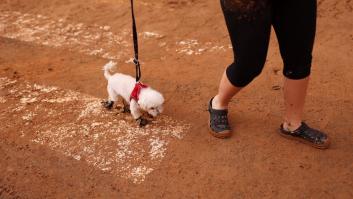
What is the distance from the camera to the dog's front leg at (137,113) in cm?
315

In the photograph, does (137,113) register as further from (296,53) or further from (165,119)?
(296,53)

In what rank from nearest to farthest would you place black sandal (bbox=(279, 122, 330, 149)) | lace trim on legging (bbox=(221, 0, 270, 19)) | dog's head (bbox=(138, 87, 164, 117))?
lace trim on legging (bbox=(221, 0, 270, 19)), black sandal (bbox=(279, 122, 330, 149)), dog's head (bbox=(138, 87, 164, 117))

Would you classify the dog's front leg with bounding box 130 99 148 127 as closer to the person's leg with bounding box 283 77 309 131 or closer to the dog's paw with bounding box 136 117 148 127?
the dog's paw with bounding box 136 117 148 127

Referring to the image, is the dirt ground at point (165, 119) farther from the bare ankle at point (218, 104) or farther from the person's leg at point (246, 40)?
the person's leg at point (246, 40)

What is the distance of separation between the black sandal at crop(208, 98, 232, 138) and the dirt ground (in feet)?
0.20

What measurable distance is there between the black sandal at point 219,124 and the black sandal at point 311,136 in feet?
1.51

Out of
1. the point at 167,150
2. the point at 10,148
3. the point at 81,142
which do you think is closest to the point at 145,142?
the point at 167,150

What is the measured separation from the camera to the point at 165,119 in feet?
11.0

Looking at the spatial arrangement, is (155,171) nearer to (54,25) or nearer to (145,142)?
(145,142)

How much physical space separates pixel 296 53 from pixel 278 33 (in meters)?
0.17

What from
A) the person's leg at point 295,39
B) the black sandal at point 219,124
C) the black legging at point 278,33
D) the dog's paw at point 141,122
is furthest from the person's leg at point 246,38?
the dog's paw at point 141,122

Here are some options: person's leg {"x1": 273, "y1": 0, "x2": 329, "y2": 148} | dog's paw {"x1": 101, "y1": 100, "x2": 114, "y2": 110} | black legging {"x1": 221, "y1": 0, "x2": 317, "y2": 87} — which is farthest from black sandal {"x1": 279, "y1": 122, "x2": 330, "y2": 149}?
dog's paw {"x1": 101, "y1": 100, "x2": 114, "y2": 110}

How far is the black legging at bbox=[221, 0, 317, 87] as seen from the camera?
2363 millimetres

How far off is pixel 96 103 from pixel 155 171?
1.06m
